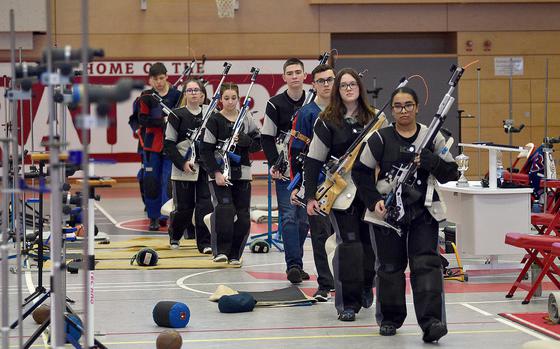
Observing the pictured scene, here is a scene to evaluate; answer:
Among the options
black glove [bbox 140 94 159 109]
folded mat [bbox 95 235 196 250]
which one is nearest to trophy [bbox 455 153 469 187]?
folded mat [bbox 95 235 196 250]

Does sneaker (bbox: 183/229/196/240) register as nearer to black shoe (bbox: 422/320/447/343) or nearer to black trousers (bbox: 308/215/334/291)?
black trousers (bbox: 308/215/334/291)

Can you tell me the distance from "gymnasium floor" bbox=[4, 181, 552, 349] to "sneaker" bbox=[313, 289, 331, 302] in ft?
0.27

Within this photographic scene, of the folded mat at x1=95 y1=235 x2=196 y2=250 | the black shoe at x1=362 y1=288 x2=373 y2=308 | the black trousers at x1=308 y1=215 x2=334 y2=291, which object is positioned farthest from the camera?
the folded mat at x1=95 y1=235 x2=196 y2=250

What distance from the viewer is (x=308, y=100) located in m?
10.2

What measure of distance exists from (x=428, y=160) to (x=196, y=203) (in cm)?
571

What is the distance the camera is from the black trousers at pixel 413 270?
747cm

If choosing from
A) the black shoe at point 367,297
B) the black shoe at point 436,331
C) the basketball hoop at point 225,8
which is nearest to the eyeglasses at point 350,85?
the black shoe at point 367,297

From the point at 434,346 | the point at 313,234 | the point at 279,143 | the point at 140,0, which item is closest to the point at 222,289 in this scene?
the point at 313,234

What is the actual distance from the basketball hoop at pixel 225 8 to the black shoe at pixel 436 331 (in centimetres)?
1567

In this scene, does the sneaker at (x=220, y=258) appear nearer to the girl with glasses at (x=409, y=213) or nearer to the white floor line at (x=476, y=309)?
the white floor line at (x=476, y=309)

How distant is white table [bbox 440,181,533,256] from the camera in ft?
33.7

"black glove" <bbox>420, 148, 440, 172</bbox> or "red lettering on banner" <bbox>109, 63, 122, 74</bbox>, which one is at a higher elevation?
"red lettering on banner" <bbox>109, 63, 122, 74</bbox>

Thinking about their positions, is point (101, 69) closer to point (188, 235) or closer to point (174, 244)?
point (188, 235)

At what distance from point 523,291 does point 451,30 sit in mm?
14274
